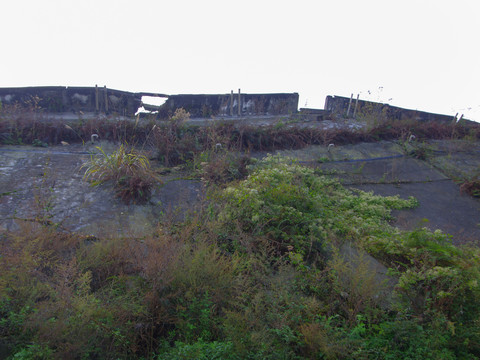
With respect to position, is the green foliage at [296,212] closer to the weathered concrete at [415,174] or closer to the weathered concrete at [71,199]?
the weathered concrete at [415,174]

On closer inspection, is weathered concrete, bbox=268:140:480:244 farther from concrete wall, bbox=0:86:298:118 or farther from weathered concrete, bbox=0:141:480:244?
concrete wall, bbox=0:86:298:118

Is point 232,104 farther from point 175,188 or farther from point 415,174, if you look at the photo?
point 415,174

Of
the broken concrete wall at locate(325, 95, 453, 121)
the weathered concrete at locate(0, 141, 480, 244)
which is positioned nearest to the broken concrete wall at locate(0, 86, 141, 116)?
the weathered concrete at locate(0, 141, 480, 244)

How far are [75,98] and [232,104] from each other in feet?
20.6

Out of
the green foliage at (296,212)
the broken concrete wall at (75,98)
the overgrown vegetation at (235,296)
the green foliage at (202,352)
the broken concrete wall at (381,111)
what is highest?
the broken concrete wall at (381,111)

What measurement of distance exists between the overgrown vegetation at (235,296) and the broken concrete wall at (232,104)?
893 centimetres

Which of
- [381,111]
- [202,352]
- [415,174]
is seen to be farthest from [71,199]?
[381,111]

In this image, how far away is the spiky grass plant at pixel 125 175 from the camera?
6617mm

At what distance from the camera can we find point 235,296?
4066 mm

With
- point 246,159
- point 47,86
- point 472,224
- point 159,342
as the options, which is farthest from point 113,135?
point 472,224

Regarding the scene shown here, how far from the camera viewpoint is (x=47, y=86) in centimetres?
1222

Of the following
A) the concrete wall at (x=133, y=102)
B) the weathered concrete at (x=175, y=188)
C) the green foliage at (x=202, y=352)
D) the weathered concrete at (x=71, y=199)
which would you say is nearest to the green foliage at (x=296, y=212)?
the weathered concrete at (x=175, y=188)

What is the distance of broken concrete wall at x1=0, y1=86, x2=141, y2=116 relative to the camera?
11820mm

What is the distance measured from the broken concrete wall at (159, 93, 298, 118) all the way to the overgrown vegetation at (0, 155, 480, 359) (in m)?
8.93
